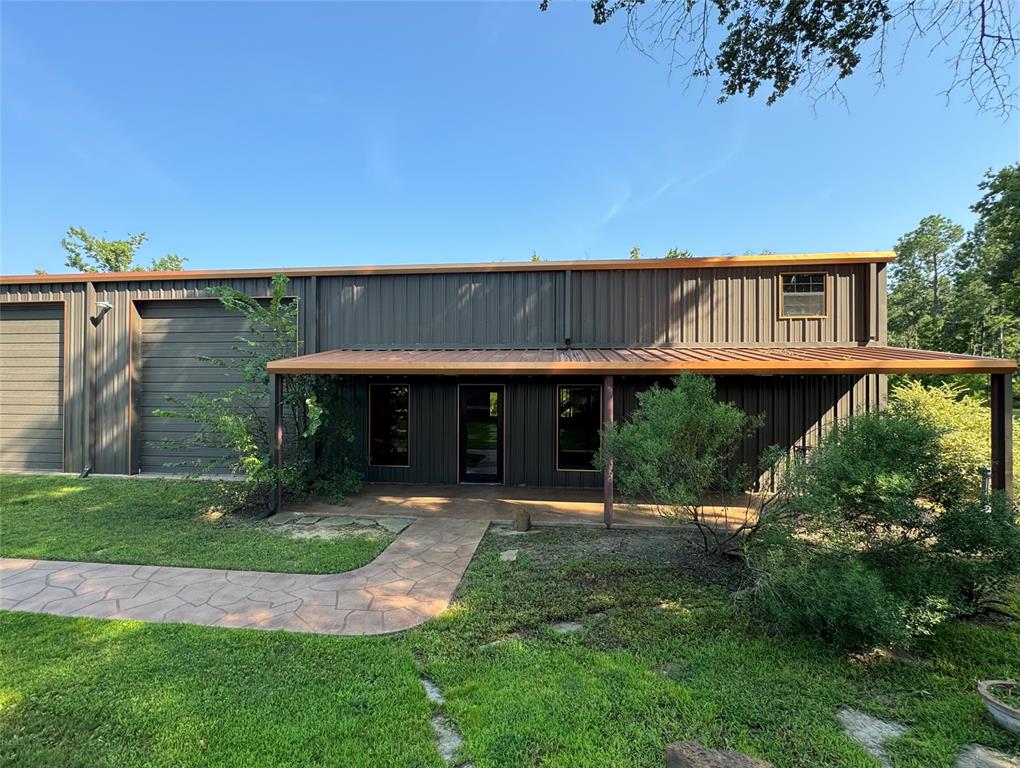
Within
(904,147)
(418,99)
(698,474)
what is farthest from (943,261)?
(698,474)

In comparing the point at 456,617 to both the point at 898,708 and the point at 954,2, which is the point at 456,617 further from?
the point at 954,2

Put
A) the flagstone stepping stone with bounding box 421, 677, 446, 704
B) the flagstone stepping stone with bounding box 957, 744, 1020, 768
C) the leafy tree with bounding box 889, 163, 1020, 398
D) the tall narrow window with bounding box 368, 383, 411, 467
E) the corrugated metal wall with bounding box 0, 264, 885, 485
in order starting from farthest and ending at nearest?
1. the leafy tree with bounding box 889, 163, 1020, 398
2. the tall narrow window with bounding box 368, 383, 411, 467
3. the corrugated metal wall with bounding box 0, 264, 885, 485
4. the flagstone stepping stone with bounding box 421, 677, 446, 704
5. the flagstone stepping stone with bounding box 957, 744, 1020, 768

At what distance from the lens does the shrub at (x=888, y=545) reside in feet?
9.98

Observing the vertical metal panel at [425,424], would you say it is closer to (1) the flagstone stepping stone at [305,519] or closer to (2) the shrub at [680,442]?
(1) the flagstone stepping stone at [305,519]

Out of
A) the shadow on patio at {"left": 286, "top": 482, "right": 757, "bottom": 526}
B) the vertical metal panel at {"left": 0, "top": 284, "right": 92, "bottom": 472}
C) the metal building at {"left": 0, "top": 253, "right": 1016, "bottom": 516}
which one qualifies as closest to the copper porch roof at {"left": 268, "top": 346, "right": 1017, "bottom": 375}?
the metal building at {"left": 0, "top": 253, "right": 1016, "bottom": 516}

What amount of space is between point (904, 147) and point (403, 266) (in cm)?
938

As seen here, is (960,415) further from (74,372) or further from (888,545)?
(74,372)

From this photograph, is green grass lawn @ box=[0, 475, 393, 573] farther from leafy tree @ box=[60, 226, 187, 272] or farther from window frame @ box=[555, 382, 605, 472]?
leafy tree @ box=[60, 226, 187, 272]

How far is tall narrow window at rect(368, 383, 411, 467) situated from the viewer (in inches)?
364

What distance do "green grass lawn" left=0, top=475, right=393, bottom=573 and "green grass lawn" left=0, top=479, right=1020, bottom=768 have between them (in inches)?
59.0

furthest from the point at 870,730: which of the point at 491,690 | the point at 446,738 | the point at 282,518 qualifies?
the point at 282,518

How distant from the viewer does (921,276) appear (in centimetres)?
3538

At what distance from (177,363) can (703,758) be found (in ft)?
38.1

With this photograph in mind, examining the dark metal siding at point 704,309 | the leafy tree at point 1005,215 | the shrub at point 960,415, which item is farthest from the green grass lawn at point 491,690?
the leafy tree at point 1005,215
